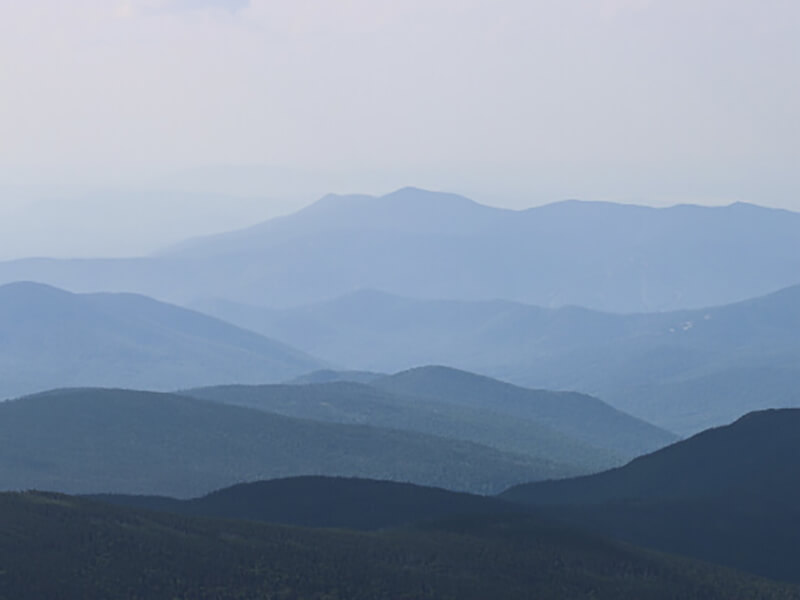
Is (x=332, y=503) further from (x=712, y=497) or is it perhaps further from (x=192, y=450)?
(x=192, y=450)

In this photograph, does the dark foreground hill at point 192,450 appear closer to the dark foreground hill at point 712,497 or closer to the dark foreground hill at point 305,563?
the dark foreground hill at point 712,497

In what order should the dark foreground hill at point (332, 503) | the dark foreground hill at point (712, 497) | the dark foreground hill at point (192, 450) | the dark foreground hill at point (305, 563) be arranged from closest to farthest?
the dark foreground hill at point (305, 563), the dark foreground hill at point (712, 497), the dark foreground hill at point (332, 503), the dark foreground hill at point (192, 450)

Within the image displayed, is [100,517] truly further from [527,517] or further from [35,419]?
[35,419]

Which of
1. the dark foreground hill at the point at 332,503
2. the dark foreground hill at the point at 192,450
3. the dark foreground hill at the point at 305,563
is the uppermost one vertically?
the dark foreground hill at the point at 192,450

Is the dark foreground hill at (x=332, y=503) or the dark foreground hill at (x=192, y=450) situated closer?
the dark foreground hill at (x=332, y=503)

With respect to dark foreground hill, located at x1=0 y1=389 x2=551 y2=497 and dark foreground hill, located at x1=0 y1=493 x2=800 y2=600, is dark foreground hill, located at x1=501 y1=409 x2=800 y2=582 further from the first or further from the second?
dark foreground hill, located at x1=0 y1=389 x2=551 y2=497

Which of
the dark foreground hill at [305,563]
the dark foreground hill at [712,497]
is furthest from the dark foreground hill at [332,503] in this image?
the dark foreground hill at [305,563]

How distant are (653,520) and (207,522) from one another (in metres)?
38.4

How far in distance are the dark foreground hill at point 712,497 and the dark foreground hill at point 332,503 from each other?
842 cm

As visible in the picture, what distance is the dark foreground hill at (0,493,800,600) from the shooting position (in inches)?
2667

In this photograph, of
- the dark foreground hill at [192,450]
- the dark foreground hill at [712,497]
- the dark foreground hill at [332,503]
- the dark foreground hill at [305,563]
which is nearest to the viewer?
the dark foreground hill at [305,563]

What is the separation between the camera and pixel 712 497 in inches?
4328

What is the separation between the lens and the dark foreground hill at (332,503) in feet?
329

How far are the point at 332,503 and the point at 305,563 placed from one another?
32539mm
